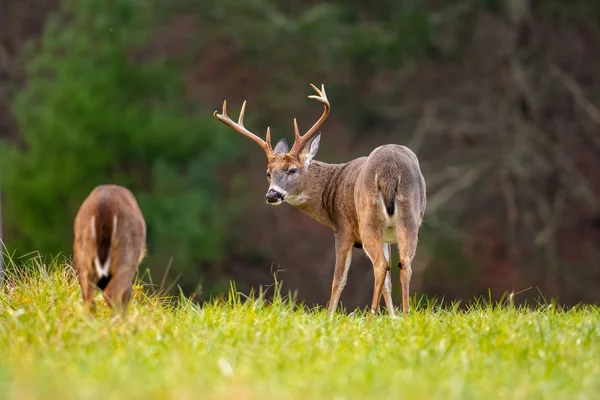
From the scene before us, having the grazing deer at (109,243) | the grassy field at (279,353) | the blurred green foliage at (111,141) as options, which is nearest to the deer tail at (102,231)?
the grazing deer at (109,243)

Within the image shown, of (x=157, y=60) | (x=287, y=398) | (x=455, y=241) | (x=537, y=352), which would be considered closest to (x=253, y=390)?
(x=287, y=398)

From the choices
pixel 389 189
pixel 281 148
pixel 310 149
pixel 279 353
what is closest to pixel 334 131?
pixel 281 148

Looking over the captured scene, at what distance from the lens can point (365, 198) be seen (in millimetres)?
7895

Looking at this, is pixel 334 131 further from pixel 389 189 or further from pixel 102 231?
pixel 102 231

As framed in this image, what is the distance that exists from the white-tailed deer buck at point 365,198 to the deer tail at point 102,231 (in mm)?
2073

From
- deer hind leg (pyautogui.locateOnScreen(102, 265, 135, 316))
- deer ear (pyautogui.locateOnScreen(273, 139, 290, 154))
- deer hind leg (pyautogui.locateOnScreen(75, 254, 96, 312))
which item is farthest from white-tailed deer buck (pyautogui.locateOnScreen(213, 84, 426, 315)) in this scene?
deer hind leg (pyautogui.locateOnScreen(75, 254, 96, 312))

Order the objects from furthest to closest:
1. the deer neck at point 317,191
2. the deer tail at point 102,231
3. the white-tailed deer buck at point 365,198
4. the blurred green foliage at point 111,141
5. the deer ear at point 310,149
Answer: the blurred green foliage at point 111,141
the deer ear at point 310,149
the deer neck at point 317,191
the white-tailed deer buck at point 365,198
the deer tail at point 102,231

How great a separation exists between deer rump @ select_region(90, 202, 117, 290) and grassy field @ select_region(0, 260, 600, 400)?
25cm

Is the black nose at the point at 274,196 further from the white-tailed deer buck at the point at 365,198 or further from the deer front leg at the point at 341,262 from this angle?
the deer front leg at the point at 341,262

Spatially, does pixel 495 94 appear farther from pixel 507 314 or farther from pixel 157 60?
pixel 507 314

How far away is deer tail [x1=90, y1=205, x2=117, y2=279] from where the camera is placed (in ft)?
19.0

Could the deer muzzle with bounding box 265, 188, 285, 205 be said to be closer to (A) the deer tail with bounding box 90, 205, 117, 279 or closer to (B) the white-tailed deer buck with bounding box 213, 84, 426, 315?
(B) the white-tailed deer buck with bounding box 213, 84, 426, 315

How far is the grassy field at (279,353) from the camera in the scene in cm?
467

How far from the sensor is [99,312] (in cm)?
622
